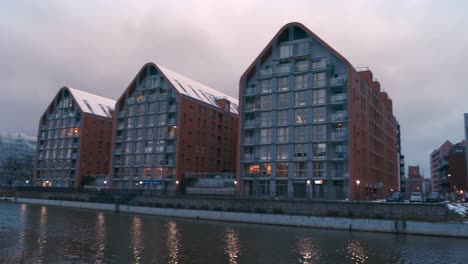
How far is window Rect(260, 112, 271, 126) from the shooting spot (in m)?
82.9

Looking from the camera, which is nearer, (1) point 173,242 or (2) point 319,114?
(1) point 173,242

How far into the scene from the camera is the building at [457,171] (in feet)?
470

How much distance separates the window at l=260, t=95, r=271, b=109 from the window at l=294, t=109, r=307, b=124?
20.3ft

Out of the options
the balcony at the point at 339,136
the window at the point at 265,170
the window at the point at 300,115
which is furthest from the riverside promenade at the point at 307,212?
the window at the point at 300,115

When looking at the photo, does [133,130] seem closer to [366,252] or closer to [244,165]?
[244,165]

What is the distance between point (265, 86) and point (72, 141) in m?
64.4

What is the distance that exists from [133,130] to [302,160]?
46664 mm

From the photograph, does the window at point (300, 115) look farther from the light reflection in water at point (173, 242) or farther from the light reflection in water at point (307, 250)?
the light reflection in water at point (307, 250)

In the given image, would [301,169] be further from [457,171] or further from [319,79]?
[457,171]

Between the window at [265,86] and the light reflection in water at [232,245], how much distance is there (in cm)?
3748

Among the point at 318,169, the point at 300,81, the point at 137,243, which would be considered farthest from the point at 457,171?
the point at 137,243

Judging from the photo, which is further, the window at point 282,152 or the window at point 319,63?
the window at point 282,152

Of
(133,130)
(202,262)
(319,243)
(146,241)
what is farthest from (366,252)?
(133,130)

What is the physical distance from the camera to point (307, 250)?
38.6 metres
